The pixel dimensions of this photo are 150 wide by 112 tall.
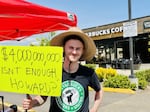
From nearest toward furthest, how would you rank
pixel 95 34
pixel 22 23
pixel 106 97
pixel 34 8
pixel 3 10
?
pixel 3 10 → pixel 34 8 → pixel 22 23 → pixel 106 97 → pixel 95 34

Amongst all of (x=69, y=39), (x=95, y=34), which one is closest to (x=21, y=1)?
(x=69, y=39)

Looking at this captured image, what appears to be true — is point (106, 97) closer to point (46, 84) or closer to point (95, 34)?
point (46, 84)

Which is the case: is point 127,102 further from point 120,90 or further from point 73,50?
point 73,50

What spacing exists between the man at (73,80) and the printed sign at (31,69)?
0.37 feet

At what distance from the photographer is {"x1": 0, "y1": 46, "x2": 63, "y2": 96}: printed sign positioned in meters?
3.28

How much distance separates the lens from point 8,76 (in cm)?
343

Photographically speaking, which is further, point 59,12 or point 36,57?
point 59,12

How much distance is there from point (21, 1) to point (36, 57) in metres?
1.09

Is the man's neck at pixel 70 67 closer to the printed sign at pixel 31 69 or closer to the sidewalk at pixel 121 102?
the printed sign at pixel 31 69

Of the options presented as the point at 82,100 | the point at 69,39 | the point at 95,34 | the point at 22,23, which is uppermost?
the point at 95,34

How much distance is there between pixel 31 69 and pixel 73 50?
0.47 meters

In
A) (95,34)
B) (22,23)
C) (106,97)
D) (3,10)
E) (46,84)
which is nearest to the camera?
(46,84)

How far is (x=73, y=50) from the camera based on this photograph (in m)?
3.33

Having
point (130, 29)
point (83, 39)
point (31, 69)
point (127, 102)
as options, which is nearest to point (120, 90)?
point (127, 102)
